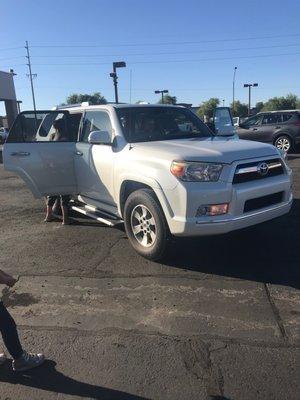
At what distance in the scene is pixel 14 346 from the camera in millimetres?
3354

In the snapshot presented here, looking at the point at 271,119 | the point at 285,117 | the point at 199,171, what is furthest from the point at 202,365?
the point at 271,119

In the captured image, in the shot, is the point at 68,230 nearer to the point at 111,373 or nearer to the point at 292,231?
the point at 292,231

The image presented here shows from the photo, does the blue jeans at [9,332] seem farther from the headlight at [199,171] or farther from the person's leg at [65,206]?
the person's leg at [65,206]

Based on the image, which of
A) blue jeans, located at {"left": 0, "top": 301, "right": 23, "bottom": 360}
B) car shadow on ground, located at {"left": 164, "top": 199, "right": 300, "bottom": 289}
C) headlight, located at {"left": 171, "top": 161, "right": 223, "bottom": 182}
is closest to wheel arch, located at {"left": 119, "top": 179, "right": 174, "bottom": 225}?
headlight, located at {"left": 171, "top": 161, "right": 223, "bottom": 182}

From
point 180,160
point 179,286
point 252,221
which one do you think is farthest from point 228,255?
point 180,160

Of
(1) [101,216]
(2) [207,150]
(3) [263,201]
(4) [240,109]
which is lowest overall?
(4) [240,109]

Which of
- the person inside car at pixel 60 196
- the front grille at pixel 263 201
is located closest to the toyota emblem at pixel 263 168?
the front grille at pixel 263 201

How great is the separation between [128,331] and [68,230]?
137 inches

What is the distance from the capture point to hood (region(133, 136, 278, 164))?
498cm

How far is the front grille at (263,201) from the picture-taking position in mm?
5109

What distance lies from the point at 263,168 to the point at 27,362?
3293 mm

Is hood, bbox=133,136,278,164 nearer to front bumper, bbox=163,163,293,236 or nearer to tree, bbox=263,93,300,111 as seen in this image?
front bumper, bbox=163,163,293,236

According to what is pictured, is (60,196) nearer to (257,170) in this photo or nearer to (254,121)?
(257,170)

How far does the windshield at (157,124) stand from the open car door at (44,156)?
120 centimetres
